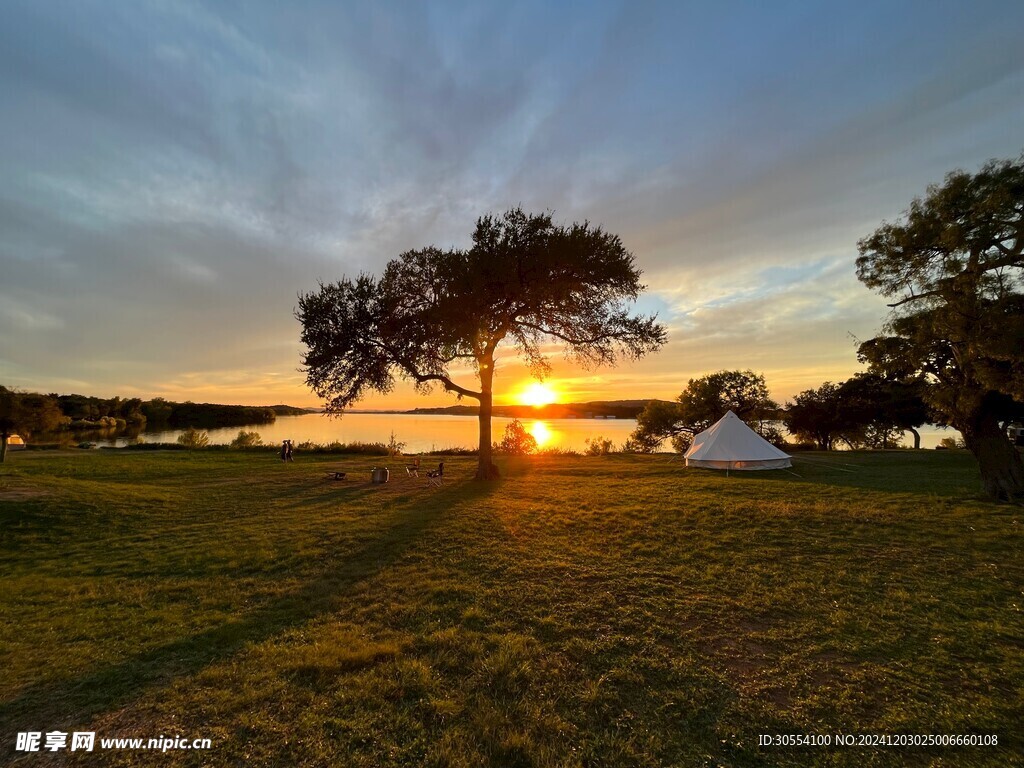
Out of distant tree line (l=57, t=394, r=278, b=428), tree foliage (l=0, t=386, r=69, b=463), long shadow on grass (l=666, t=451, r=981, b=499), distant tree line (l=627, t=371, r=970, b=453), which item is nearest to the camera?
long shadow on grass (l=666, t=451, r=981, b=499)

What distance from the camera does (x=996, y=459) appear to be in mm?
11727

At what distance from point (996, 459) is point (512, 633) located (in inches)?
609

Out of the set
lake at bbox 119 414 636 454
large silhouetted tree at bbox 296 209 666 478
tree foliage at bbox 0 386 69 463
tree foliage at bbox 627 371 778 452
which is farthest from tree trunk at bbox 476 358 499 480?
tree foliage at bbox 627 371 778 452

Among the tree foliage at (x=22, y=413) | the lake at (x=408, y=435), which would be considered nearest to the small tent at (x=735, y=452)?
the lake at (x=408, y=435)

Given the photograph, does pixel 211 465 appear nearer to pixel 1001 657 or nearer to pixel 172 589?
pixel 172 589

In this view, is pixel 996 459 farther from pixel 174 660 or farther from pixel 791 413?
pixel 791 413

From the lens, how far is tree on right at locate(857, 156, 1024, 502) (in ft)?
31.4

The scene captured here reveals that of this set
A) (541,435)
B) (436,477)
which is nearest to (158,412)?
(541,435)

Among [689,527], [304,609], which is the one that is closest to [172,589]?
[304,609]

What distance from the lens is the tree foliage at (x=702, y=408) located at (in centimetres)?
4000

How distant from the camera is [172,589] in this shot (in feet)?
20.7

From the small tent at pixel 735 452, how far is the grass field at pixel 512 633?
783 centimetres

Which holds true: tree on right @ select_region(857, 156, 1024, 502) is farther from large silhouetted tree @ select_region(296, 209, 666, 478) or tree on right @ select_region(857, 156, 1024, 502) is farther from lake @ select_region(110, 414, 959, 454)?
lake @ select_region(110, 414, 959, 454)

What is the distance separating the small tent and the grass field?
783 cm
